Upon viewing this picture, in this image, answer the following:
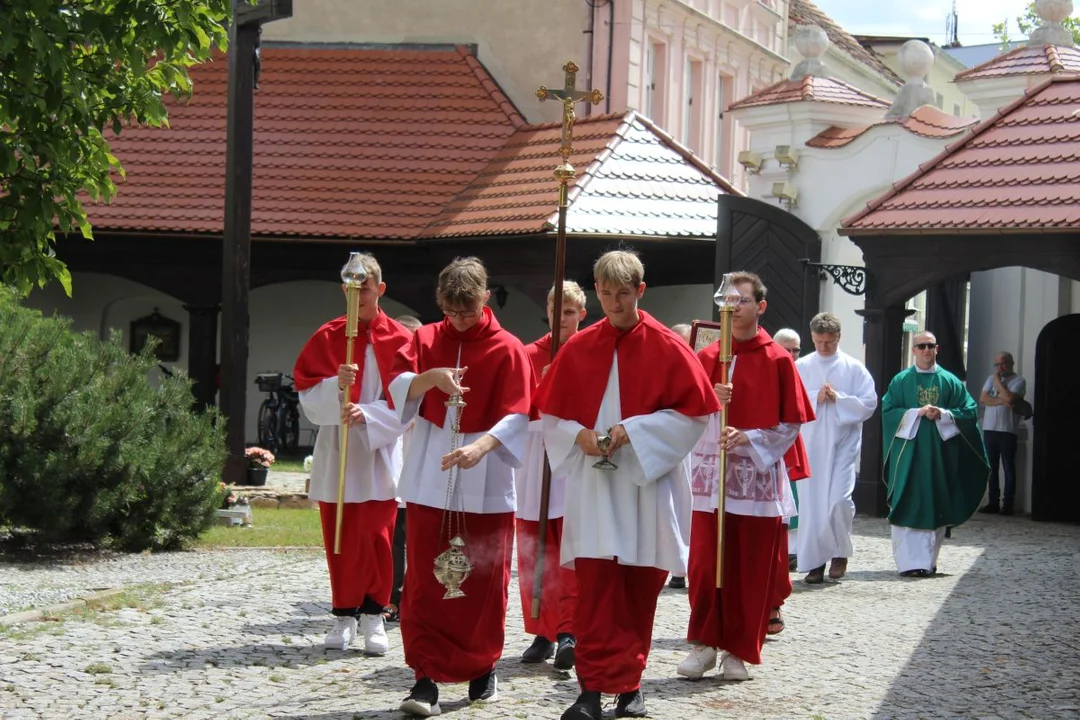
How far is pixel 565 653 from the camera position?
7883 mm

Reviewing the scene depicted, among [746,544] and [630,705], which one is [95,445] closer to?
[746,544]

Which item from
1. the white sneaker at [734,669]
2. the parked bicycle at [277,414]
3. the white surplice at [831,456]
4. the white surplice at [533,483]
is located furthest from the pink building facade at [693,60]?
the white sneaker at [734,669]

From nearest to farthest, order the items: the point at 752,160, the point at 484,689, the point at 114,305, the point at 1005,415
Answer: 1. the point at 484,689
2. the point at 1005,415
3. the point at 752,160
4. the point at 114,305

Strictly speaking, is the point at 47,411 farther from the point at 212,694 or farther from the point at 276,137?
the point at 276,137

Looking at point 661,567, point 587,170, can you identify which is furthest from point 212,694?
point 587,170

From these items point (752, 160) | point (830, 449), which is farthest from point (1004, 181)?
point (830, 449)

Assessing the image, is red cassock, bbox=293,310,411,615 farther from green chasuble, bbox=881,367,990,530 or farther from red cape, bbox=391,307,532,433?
green chasuble, bbox=881,367,990,530

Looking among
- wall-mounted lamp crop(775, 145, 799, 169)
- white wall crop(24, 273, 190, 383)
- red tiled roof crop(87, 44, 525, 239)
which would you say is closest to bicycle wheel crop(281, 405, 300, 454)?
white wall crop(24, 273, 190, 383)

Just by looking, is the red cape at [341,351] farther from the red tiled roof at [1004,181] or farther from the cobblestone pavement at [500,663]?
the red tiled roof at [1004,181]

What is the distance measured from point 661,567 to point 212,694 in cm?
197

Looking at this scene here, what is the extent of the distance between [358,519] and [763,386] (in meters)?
2.07

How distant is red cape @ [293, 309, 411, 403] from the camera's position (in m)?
8.31

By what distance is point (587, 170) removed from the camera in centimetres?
2106

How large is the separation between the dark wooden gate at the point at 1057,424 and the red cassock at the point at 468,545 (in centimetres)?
1180
